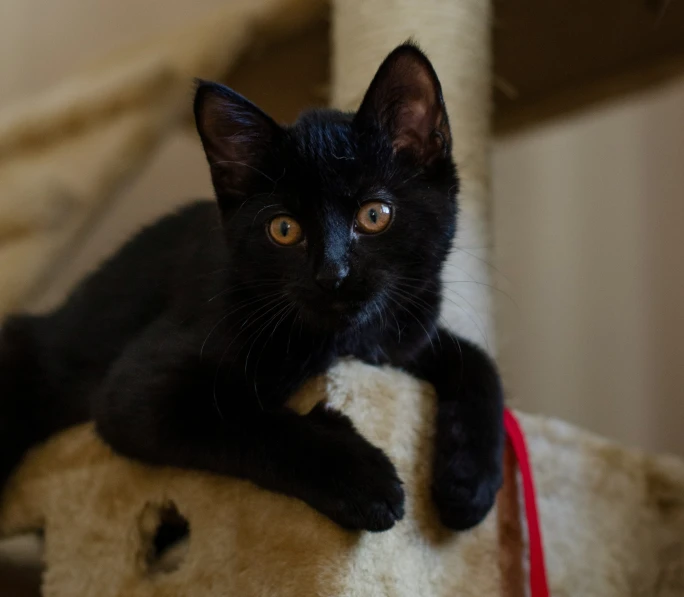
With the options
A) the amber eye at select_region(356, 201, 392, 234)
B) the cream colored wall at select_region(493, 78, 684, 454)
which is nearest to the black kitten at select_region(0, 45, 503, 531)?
the amber eye at select_region(356, 201, 392, 234)

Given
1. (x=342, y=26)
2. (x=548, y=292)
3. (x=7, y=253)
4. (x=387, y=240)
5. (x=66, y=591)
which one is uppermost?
(x=342, y=26)

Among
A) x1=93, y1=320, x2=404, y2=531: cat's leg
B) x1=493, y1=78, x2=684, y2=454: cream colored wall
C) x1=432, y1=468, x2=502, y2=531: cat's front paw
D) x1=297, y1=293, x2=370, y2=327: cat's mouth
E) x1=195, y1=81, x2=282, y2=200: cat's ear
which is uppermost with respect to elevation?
x1=195, y1=81, x2=282, y2=200: cat's ear

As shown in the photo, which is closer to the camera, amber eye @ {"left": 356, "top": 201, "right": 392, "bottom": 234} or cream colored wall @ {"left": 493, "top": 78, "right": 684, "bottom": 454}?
amber eye @ {"left": 356, "top": 201, "right": 392, "bottom": 234}

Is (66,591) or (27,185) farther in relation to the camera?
(27,185)

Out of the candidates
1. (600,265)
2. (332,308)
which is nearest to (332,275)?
(332,308)

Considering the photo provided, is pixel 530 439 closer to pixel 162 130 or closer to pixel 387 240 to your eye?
pixel 387 240

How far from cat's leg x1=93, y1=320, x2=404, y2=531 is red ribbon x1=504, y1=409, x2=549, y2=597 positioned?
0.76 ft

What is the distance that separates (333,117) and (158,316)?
390mm

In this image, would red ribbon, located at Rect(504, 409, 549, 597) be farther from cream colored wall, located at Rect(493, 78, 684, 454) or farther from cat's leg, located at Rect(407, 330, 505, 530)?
cream colored wall, located at Rect(493, 78, 684, 454)

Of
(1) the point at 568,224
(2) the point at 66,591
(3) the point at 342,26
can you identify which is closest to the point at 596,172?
(1) the point at 568,224

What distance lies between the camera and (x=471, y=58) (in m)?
1.10

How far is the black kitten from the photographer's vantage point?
2.28 feet

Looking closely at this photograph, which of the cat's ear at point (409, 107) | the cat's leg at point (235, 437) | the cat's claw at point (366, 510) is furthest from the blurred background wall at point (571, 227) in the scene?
the cat's claw at point (366, 510)

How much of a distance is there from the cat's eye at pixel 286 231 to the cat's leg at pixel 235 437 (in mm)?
159
